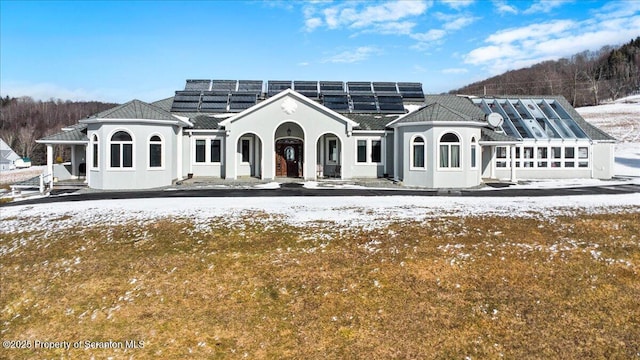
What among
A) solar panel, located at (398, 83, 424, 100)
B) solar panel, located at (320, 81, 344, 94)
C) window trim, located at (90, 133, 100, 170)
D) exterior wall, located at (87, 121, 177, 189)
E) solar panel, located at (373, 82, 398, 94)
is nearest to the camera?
exterior wall, located at (87, 121, 177, 189)

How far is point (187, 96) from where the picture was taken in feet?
93.2

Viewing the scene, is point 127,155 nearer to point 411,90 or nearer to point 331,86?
point 331,86

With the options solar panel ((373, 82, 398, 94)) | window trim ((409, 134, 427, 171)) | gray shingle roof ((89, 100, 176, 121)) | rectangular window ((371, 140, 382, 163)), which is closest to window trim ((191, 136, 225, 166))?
gray shingle roof ((89, 100, 176, 121))

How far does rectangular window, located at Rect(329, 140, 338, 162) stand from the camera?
2458 cm

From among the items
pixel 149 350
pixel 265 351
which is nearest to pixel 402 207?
pixel 265 351

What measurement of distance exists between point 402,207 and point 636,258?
6.11 metres

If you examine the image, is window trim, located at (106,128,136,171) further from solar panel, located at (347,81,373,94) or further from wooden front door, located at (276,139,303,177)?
solar panel, located at (347,81,373,94)

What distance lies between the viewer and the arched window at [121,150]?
18.9 m

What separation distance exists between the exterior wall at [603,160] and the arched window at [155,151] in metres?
26.4

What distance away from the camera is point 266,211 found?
486 inches

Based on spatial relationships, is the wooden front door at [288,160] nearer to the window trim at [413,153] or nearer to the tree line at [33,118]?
→ the window trim at [413,153]

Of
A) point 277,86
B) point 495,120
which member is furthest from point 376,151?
point 277,86

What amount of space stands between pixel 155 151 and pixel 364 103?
14.9 meters

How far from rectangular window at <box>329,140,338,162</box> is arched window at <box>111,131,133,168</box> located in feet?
37.5
